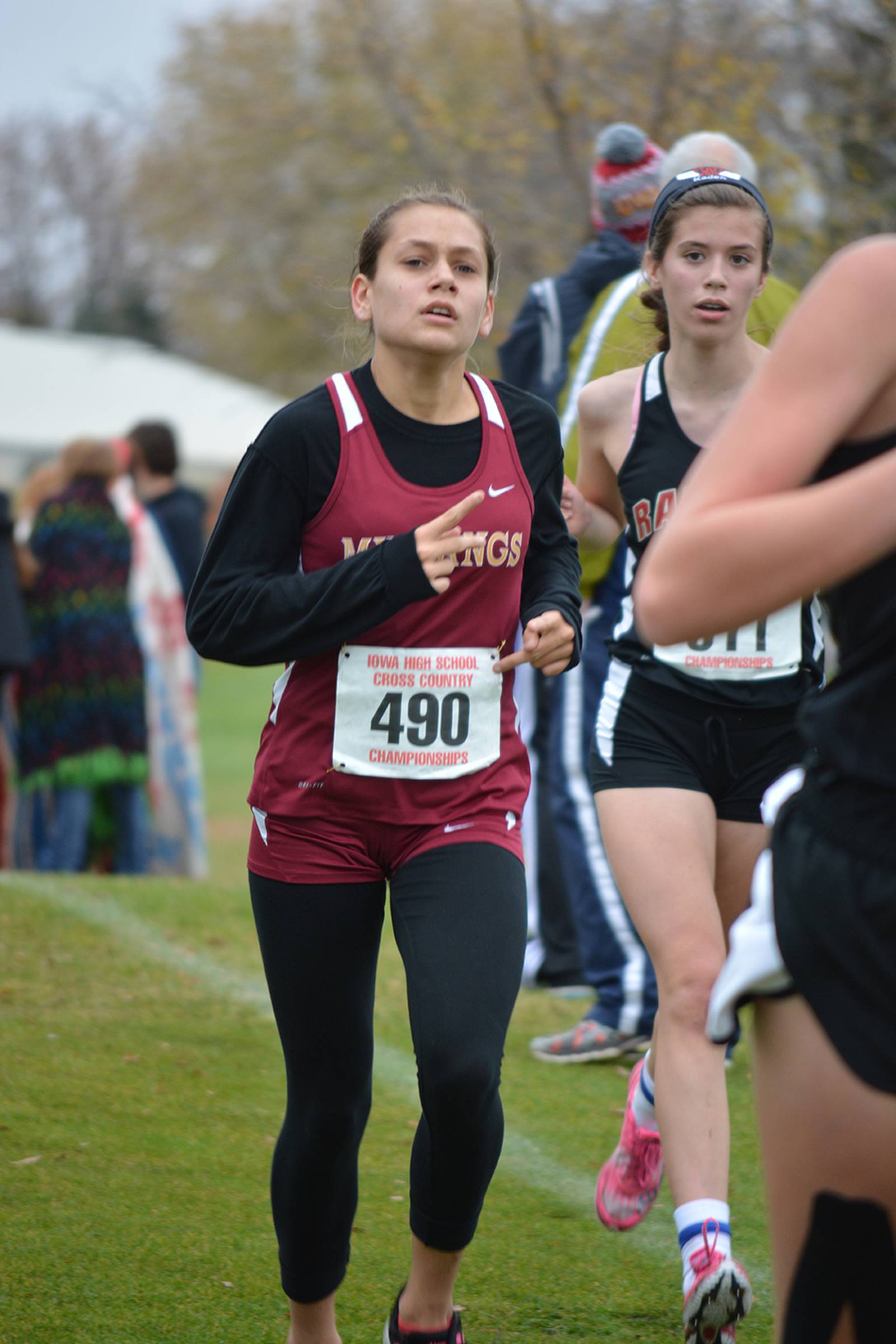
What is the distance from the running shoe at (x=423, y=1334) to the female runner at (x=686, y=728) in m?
0.45

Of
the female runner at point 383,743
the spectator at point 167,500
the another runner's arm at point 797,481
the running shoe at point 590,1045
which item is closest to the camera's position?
the another runner's arm at point 797,481

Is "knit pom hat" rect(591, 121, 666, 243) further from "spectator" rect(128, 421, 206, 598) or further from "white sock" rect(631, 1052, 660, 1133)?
"spectator" rect(128, 421, 206, 598)

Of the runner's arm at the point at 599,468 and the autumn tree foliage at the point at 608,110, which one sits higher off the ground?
the autumn tree foliage at the point at 608,110

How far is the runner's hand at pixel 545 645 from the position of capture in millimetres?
2982

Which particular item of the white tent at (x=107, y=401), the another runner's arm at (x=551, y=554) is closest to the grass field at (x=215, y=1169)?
the another runner's arm at (x=551, y=554)

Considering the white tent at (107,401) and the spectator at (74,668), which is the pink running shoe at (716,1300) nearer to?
the spectator at (74,668)

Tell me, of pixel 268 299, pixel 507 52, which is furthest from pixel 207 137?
pixel 507 52

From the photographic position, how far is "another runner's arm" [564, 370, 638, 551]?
3779mm

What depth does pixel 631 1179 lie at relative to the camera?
356 cm

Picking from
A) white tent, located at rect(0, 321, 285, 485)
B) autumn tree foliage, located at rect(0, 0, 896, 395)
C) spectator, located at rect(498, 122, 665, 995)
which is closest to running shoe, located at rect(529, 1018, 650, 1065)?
spectator, located at rect(498, 122, 665, 995)

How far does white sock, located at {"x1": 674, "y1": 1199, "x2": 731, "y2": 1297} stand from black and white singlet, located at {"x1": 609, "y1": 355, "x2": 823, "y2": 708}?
103 centimetres

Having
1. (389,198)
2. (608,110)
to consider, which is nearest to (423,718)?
(389,198)

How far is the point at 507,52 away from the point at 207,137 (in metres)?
16.5

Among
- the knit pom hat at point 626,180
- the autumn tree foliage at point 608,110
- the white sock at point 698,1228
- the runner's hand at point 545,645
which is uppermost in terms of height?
the autumn tree foliage at point 608,110
